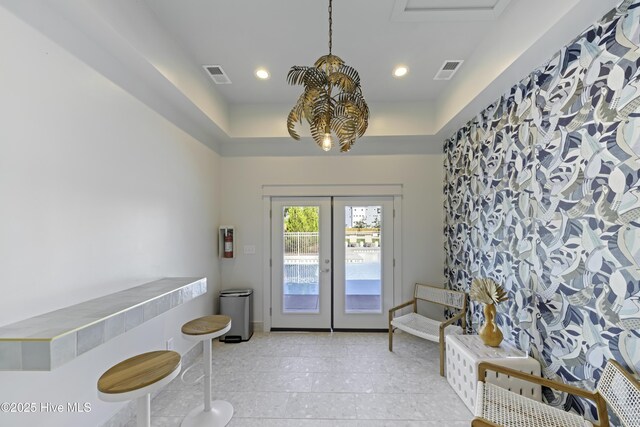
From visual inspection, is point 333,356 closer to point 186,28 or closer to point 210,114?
point 210,114

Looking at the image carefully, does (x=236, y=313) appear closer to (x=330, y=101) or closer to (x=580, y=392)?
(x=330, y=101)

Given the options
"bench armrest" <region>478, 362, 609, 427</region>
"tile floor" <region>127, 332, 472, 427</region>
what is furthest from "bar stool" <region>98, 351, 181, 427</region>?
"bench armrest" <region>478, 362, 609, 427</region>

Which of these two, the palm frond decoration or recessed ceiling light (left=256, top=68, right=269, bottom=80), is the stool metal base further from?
recessed ceiling light (left=256, top=68, right=269, bottom=80)

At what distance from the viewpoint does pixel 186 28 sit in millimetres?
2307

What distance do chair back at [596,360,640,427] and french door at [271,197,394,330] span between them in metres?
2.56

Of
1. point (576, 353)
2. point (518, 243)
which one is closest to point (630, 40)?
point (518, 243)

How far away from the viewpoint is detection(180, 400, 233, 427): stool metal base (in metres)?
2.12

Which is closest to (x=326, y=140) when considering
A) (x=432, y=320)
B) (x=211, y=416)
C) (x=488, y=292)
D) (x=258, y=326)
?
(x=488, y=292)

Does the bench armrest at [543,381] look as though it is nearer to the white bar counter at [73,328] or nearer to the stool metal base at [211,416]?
the stool metal base at [211,416]

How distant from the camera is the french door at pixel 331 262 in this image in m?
4.04

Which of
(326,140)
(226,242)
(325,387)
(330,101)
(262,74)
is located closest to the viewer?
(330,101)

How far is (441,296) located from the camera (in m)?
3.54

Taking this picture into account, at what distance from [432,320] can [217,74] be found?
3.88 meters

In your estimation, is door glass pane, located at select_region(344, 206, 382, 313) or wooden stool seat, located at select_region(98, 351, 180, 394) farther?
door glass pane, located at select_region(344, 206, 382, 313)
